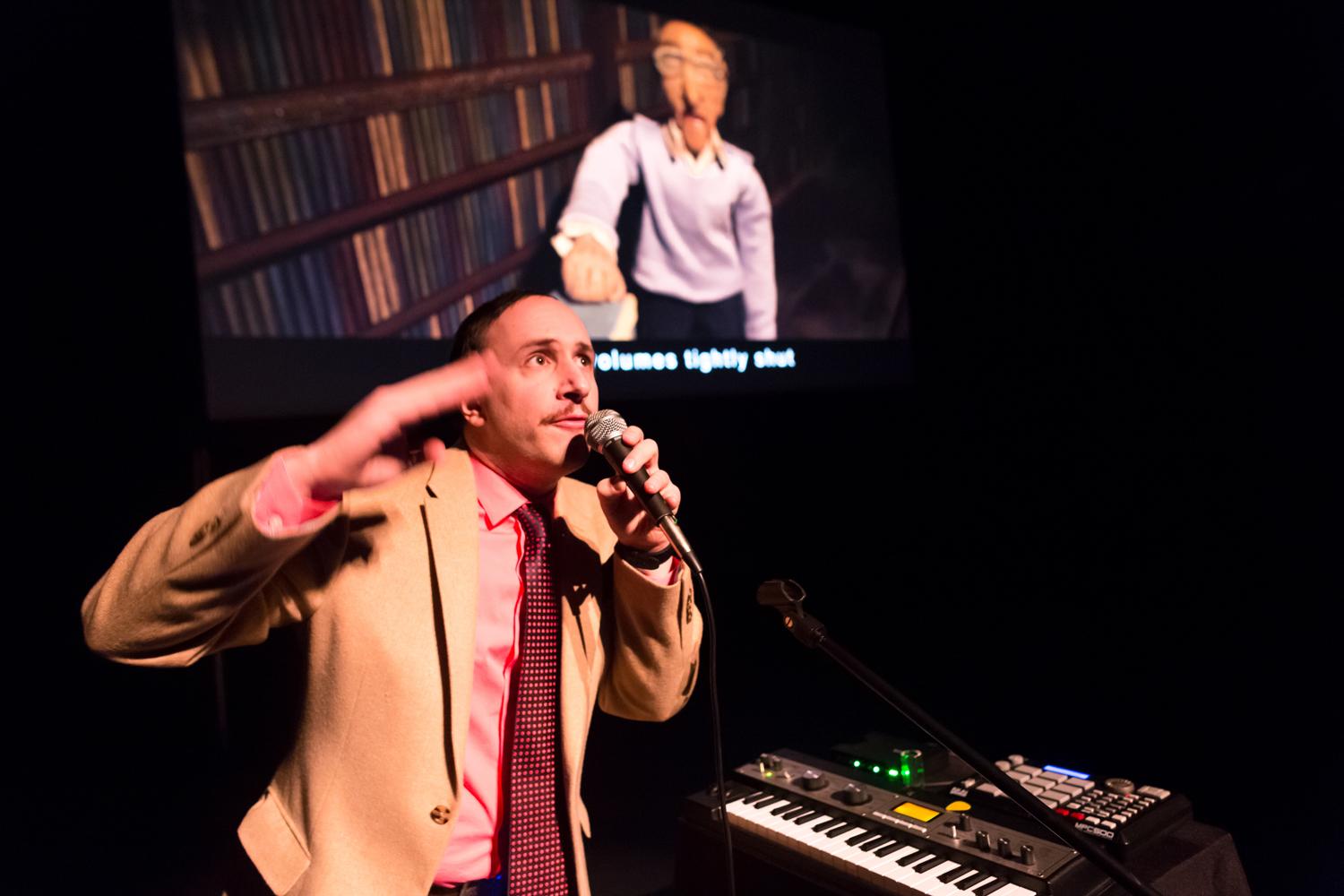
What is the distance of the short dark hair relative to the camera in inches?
67.5

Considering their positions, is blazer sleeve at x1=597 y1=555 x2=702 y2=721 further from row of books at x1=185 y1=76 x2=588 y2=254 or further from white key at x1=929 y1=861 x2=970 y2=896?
row of books at x1=185 y1=76 x2=588 y2=254

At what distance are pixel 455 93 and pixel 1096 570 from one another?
3.22 metres

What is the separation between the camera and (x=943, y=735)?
129 cm

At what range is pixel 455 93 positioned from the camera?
281 cm

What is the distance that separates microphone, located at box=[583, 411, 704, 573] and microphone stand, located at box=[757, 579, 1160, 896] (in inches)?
6.3

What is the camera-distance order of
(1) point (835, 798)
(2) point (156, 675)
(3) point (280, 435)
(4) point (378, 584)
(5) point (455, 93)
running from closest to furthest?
(4) point (378, 584) → (1) point (835, 798) → (2) point (156, 675) → (3) point (280, 435) → (5) point (455, 93)

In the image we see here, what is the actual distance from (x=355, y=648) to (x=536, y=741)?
1.16 feet

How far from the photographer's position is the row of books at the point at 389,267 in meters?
2.44

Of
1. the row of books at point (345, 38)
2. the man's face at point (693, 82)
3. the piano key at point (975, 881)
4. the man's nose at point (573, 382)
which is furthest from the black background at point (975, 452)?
the piano key at point (975, 881)

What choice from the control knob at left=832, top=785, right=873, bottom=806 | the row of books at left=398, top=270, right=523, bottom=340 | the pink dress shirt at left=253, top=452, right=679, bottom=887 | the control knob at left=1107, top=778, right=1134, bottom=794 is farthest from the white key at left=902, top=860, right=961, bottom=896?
→ the row of books at left=398, top=270, right=523, bottom=340

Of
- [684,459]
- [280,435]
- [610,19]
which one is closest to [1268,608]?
[684,459]

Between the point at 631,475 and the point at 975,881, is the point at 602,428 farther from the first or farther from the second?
the point at 975,881

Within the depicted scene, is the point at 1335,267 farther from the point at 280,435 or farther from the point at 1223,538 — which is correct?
the point at 280,435

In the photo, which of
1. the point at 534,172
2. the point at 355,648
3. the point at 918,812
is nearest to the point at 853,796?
the point at 918,812
